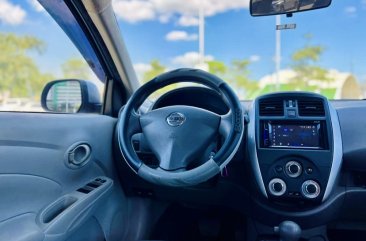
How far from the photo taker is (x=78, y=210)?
1373mm

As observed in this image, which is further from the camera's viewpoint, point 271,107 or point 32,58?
point 32,58

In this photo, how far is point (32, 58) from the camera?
175 centimetres

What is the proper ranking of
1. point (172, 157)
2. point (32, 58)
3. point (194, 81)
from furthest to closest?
1. point (32, 58)
2. point (194, 81)
3. point (172, 157)

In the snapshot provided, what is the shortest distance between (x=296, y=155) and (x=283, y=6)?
0.74 metres

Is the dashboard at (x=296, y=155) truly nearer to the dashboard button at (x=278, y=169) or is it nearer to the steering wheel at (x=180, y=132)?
the dashboard button at (x=278, y=169)

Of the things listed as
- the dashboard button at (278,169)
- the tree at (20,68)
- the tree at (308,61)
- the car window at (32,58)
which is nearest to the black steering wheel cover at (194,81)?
the dashboard button at (278,169)

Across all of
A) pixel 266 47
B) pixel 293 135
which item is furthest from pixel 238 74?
pixel 293 135

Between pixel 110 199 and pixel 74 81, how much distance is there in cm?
69

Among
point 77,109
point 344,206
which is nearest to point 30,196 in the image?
point 77,109

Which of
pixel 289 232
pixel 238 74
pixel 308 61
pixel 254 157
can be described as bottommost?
pixel 289 232

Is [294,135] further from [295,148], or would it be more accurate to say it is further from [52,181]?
[52,181]

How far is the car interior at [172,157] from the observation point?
4.23 feet

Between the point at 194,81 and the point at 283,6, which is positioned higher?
the point at 283,6

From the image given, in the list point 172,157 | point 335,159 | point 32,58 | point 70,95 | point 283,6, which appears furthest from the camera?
point 70,95
